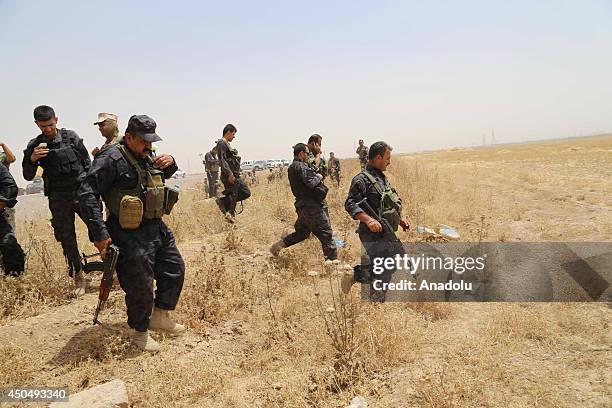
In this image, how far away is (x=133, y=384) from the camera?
102 inches

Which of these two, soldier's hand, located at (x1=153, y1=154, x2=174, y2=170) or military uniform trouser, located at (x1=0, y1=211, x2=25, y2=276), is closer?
soldier's hand, located at (x1=153, y1=154, x2=174, y2=170)

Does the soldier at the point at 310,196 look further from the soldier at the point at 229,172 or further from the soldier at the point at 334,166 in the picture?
the soldier at the point at 334,166

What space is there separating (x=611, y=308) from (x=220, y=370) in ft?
12.1

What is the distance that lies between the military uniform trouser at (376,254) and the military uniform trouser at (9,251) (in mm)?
3676

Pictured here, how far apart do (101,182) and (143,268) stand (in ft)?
2.45

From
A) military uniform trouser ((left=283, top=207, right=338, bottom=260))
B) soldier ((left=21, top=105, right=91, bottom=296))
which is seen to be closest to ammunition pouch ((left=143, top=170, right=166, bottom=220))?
soldier ((left=21, top=105, right=91, bottom=296))

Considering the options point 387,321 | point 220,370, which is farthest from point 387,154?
point 220,370

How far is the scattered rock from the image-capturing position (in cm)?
220

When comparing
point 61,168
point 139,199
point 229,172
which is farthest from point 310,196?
point 61,168

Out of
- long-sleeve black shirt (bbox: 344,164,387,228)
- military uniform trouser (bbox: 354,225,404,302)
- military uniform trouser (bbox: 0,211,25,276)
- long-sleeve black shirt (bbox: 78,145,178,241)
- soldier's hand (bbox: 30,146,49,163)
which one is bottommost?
military uniform trouser (bbox: 354,225,404,302)

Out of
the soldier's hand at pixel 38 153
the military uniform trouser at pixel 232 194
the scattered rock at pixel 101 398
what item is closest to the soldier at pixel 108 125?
the soldier's hand at pixel 38 153

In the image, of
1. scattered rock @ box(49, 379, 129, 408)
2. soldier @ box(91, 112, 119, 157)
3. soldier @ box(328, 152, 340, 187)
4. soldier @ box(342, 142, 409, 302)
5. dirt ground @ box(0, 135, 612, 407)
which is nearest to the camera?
scattered rock @ box(49, 379, 129, 408)

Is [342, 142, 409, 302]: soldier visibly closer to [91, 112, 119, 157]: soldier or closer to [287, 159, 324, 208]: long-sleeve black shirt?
[287, 159, 324, 208]: long-sleeve black shirt

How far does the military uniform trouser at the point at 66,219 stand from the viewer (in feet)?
12.5
